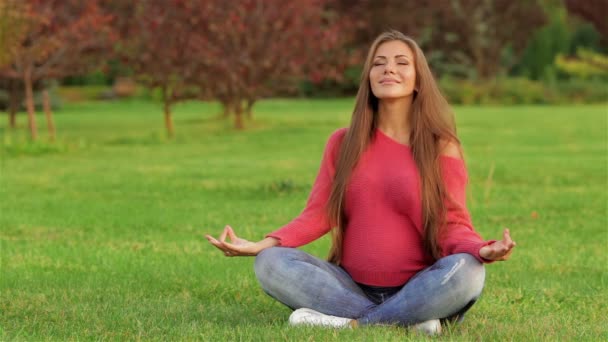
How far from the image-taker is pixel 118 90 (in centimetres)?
4309

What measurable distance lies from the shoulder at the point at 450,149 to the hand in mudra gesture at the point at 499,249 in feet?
2.07

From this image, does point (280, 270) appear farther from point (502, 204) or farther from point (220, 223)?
point (502, 204)

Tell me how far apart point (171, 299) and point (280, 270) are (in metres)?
1.27

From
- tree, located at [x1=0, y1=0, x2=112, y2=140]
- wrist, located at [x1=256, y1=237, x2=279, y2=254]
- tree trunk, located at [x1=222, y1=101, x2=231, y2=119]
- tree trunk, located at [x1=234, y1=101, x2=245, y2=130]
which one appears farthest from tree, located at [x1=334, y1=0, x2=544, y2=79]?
wrist, located at [x1=256, y1=237, x2=279, y2=254]

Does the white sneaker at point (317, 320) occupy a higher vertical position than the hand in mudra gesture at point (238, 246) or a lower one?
lower

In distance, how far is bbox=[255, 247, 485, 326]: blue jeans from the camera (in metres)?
5.01

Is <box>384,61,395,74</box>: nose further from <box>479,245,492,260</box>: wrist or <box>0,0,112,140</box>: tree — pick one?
<box>0,0,112,140</box>: tree

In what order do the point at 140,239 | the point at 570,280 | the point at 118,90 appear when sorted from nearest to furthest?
the point at 570,280 → the point at 140,239 → the point at 118,90

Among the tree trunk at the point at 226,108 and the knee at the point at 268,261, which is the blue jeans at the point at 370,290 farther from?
the tree trunk at the point at 226,108

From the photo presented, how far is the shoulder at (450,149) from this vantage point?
541 centimetres

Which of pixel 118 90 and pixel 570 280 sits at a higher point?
pixel 570 280

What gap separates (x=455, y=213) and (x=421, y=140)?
14.7 inches

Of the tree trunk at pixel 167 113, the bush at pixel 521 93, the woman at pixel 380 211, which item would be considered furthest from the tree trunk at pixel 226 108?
the woman at pixel 380 211

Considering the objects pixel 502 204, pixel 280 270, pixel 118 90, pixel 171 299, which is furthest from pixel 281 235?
pixel 118 90
